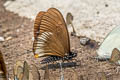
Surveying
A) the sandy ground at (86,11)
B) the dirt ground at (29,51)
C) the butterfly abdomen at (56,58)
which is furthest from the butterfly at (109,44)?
the sandy ground at (86,11)

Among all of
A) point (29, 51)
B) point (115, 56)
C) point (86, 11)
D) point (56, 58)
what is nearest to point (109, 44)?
point (115, 56)

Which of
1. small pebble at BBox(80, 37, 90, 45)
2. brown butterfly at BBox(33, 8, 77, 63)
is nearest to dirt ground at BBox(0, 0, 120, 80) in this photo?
small pebble at BBox(80, 37, 90, 45)

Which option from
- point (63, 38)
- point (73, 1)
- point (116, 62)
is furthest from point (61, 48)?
point (73, 1)

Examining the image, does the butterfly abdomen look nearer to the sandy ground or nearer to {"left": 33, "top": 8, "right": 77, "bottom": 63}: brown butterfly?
{"left": 33, "top": 8, "right": 77, "bottom": 63}: brown butterfly

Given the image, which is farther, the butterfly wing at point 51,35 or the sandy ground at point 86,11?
the sandy ground at point 86,11

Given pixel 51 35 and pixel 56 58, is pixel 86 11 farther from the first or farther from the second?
pixel 51 35

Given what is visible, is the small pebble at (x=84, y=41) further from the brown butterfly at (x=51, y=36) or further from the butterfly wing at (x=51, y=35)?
the butterfly wing at (x=51, y=35)

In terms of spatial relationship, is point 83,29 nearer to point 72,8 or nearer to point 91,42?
point 91,42
